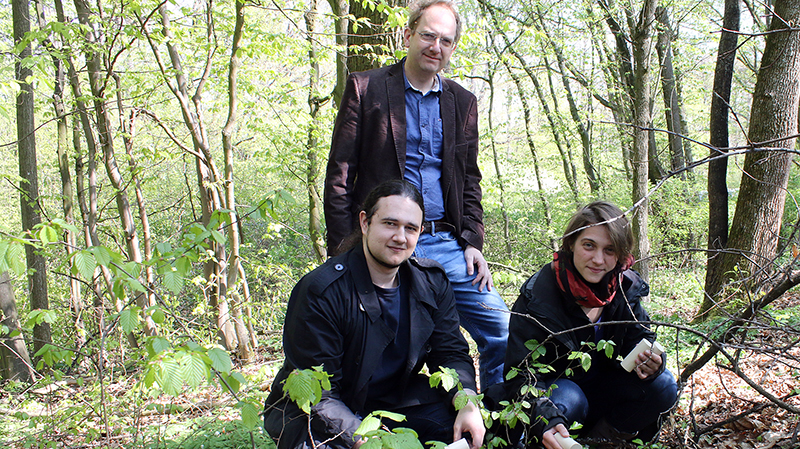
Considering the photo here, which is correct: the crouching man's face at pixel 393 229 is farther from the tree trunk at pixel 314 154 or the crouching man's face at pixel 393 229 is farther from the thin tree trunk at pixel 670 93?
the thin tree trunk at pixel 670 93

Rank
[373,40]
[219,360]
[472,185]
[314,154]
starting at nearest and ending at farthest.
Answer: [219,360] < [472,185] < [373,40] < [314,154]

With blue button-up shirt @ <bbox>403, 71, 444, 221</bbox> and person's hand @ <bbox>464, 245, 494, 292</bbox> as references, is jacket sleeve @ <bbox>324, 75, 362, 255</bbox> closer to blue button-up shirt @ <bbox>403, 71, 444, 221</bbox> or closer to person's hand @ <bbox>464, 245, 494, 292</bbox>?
blue button-up shirt @ <bbox>403, 71, 444, 221</bbox>

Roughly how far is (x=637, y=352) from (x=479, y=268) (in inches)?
33.3

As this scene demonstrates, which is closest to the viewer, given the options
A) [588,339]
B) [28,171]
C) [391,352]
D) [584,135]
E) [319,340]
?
[319,340]

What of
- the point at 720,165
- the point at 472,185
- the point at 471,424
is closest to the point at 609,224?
the point at 472,185

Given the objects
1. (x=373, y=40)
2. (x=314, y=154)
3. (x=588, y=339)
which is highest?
(x=373, y=40)

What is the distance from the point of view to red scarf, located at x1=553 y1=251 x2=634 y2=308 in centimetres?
254

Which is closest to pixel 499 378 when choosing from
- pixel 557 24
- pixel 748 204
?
pixel 748 204

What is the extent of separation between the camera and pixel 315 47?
22.3ft

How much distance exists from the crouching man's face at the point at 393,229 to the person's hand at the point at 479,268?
0.50 m

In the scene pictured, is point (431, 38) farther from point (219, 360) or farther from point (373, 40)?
point (373, 40)

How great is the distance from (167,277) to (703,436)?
2699 mm

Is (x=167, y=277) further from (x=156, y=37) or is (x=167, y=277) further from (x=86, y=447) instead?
(x=156, y=37)

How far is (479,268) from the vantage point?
278 centimetres
